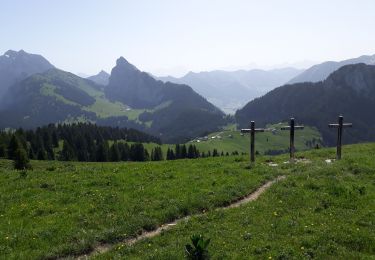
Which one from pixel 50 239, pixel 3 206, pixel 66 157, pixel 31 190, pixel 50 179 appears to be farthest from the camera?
→ pixel 66 157

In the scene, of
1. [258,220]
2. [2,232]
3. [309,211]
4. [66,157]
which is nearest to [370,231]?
[309,211]

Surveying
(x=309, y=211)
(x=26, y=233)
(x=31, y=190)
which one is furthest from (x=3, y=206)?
(x=309, y=211)

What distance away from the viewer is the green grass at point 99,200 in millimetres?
18562

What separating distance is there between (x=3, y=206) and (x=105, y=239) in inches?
320

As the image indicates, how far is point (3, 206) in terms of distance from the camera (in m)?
23.2

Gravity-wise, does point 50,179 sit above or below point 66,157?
above

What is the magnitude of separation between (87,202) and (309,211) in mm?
12523

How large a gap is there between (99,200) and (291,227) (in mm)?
11188

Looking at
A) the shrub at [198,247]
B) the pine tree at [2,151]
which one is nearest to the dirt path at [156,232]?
the shrub at [198,247]

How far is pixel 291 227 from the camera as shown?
756 inches

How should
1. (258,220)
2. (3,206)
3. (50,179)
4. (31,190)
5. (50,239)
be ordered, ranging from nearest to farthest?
(50,239)
(258,220)
(3,206)
(31,190)
(50,179)

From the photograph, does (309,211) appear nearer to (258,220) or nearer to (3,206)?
(258,220)

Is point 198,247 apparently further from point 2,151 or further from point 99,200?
point 2,151

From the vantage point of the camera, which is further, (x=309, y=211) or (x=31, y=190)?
(x=31, y=190)
